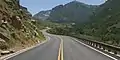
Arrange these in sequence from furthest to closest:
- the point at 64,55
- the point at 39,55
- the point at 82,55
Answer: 1. the point at 82,55
2. the point at 39,55
3. the point at 64,55

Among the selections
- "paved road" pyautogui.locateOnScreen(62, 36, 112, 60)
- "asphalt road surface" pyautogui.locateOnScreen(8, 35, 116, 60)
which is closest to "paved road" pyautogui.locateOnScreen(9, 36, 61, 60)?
"asphalt road surface" pyautogui.locateOnScreen(8, 35, 116, 60)

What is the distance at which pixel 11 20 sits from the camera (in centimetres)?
4266

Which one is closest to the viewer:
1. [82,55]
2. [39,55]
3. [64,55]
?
[64,55]

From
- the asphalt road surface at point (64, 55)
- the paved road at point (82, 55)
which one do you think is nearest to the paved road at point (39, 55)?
the asphalt road surface at point (64, 55)

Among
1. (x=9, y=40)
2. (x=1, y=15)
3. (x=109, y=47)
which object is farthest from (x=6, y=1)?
(x=109, y=47)

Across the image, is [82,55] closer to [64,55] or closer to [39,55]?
[64,55]

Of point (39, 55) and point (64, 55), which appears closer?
point (64, 55)

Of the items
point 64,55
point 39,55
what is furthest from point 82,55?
point 39,55

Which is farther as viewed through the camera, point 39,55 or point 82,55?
point 82,55

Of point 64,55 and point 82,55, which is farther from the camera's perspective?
point 82,55

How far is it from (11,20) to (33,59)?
23717 millimetres

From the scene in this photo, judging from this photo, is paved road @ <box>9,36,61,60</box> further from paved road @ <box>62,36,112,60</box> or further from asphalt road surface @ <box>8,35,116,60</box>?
paved road @ <box>62,36,112,60</box>

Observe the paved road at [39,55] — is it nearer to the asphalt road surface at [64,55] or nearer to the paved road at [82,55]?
the asphalt road surface at [64,55]

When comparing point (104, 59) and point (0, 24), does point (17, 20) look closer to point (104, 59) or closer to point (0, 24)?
point (0, 24)
